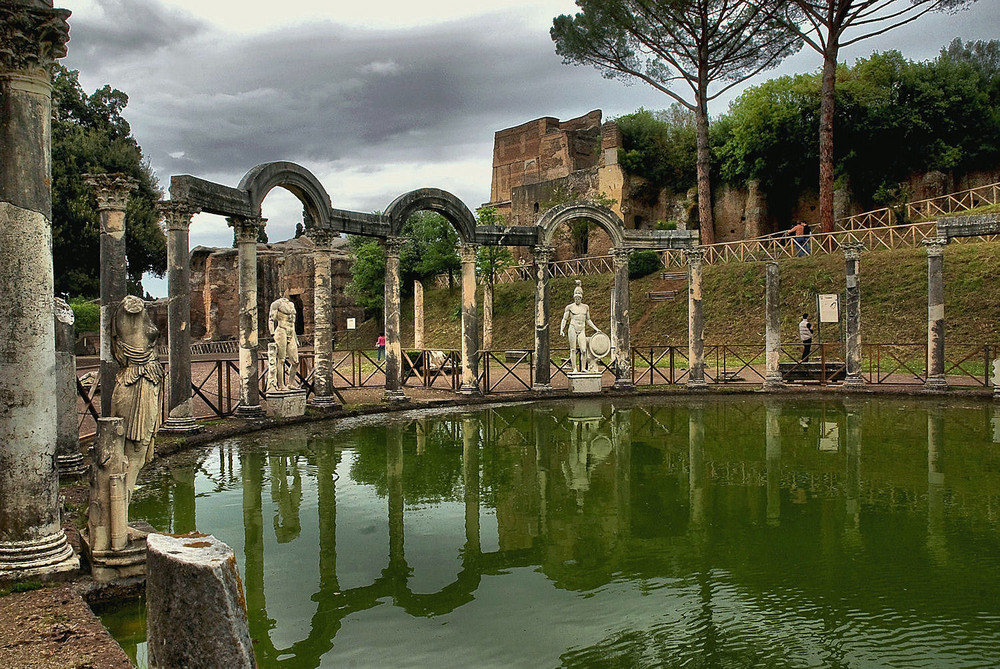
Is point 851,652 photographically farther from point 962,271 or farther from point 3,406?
point 962,271

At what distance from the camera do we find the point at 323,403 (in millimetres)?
13766

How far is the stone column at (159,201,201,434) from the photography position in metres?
10.9

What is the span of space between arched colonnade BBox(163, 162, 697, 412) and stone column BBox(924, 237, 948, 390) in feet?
17.2

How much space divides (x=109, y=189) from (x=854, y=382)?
50.2 feet

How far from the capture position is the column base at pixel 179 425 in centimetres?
1080

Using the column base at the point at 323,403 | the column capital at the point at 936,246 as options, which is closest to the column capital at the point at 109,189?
the column base at the point at 323,403

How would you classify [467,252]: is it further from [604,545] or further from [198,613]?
[198,613]

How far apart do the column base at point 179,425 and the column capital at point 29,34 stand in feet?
21.6

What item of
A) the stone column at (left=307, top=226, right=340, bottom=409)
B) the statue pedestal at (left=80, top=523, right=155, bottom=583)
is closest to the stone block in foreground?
the statue pedestal at (left=80, top=523, right=155, bottom=583)

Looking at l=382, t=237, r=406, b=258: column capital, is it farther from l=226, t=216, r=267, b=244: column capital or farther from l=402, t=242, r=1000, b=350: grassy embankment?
l=402, t=242, r=1000, b=350: grassy embankment

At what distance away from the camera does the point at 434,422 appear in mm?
13227

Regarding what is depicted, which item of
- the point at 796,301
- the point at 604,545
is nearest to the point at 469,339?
the point at 604,545

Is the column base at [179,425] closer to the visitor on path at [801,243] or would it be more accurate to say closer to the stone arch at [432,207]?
the stone arch at [432,207]

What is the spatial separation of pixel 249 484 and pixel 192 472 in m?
1.06
